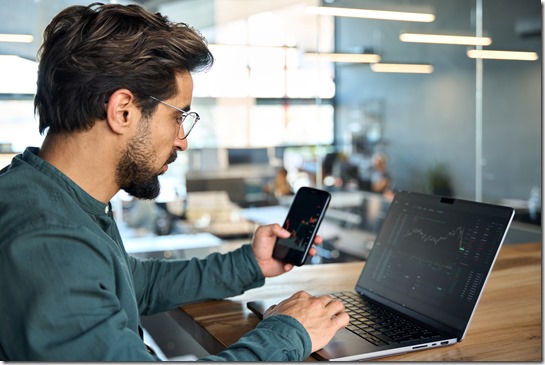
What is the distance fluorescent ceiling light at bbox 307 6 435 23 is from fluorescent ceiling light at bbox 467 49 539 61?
368 millimetres

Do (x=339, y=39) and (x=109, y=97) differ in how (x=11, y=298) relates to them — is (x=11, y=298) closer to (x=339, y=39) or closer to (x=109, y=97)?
(x=109, y=97)

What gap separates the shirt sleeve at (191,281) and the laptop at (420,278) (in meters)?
0.09

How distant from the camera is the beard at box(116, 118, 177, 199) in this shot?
3.53ft

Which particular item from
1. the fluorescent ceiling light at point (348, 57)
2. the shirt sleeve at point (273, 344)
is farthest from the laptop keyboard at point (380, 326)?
the fluorescent ceiling light at point (348, 57)

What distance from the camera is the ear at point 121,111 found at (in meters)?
1.04

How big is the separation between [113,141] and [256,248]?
1.55 ft

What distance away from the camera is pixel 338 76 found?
Answer: 434 cm

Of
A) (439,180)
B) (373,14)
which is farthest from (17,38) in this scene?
(439,180)

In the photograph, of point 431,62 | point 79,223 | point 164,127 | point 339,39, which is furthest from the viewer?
point 431,62

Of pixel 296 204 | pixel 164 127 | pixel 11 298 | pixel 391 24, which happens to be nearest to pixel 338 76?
pixel 391 24

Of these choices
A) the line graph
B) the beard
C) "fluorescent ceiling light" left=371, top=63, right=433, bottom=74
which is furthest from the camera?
"fluorescent ceiling light" left=371, top=63, right=433, bottom=74

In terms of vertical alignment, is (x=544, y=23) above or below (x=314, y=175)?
above

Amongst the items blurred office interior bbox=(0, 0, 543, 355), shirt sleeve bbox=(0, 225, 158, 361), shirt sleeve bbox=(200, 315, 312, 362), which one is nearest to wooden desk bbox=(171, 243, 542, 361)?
shirt sleeve bbox=(200, 315, 312, 362)

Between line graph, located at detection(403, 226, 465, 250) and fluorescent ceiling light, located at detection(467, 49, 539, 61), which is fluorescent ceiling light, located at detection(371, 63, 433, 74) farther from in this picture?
line graph, located at detection(403, 226, 465, 250)
